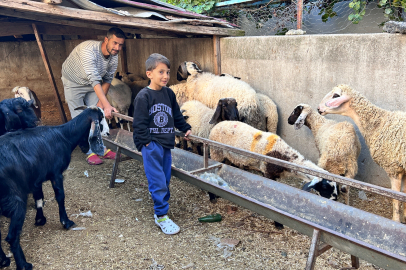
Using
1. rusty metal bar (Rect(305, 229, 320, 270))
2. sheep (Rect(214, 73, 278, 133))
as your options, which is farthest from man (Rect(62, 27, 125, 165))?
rusty metal bar (Rect(305, 229, 320, 270))

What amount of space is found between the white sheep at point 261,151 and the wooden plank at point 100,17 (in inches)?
81.3

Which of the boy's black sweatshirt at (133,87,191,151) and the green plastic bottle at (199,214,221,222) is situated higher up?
the boy's black sweatshirt at (133,87,191,151)

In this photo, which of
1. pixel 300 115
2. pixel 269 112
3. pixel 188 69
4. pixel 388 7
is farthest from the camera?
pixel 188 69

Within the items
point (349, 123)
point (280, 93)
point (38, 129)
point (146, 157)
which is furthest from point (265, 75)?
point (38, 129)

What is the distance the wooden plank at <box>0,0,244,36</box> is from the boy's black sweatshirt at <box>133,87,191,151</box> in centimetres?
228

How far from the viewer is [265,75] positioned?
18.8 feet

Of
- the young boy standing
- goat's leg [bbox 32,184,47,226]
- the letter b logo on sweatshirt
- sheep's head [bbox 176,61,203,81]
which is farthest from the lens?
sheep's head [bbox 176,61,203,81]

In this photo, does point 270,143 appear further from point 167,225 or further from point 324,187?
point 167,225

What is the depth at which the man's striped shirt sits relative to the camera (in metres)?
4.95

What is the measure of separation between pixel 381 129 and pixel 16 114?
3876mm

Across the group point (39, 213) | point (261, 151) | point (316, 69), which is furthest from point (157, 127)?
point (316, 69)

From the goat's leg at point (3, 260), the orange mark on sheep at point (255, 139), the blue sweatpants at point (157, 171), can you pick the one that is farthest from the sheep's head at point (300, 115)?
the goat's leg at point (3, 260)

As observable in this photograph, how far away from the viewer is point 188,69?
6.82m

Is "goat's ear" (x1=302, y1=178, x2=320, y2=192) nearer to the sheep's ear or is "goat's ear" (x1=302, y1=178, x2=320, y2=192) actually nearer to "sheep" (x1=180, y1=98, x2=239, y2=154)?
the sheep's ear
